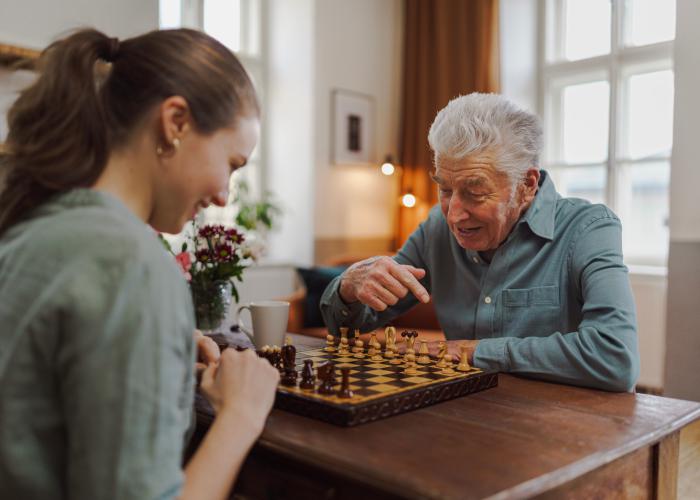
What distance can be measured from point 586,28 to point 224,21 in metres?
2.83

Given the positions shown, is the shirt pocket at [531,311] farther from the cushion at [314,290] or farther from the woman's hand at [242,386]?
the cushion at [314,290]

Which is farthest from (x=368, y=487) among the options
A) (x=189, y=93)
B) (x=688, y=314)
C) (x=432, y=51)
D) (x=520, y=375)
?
(x=432, y=51)

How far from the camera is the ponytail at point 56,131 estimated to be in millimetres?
972

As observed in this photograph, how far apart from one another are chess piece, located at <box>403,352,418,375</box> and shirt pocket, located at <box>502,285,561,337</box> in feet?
1.51

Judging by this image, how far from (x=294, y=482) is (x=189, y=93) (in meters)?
0.66

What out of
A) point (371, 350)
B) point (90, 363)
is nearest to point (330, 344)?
point (371, 350)

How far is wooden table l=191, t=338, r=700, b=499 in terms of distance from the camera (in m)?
0.91

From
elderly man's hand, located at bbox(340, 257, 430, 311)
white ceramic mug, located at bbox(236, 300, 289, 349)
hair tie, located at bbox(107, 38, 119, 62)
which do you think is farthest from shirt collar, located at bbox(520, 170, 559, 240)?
hair tie, located at bbox(107, 38, 119, 62)

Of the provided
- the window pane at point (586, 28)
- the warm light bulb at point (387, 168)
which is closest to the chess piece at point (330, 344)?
the warm light bulb at point (387, 168)

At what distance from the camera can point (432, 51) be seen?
548cm

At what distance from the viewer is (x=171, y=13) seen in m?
4.68

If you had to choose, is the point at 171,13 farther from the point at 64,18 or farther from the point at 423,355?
the point at 423,355

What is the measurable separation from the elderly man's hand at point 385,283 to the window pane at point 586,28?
12.4 feet

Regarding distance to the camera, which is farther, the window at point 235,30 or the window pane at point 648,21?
the window at point 235,30
